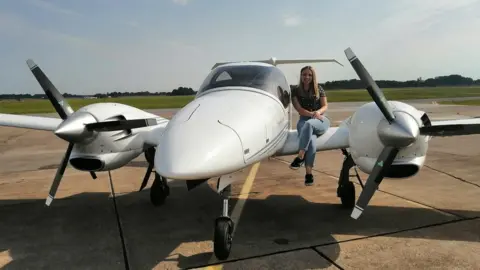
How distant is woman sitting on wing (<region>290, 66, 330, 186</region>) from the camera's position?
6449 millimetres

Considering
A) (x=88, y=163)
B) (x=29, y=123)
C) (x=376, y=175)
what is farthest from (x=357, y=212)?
(x=29, y=123)

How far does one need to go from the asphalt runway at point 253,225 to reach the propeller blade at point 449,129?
1.63m

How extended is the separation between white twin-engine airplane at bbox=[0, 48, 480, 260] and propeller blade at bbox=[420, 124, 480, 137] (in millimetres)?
13

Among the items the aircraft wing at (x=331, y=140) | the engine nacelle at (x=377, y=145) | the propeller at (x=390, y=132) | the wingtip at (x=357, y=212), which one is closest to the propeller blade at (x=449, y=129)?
the propeller at (x=390, y=132)

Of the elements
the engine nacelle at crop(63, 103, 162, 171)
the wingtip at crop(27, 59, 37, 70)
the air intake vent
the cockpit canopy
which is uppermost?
the wingtip at crop(27, 59, 37, 70)

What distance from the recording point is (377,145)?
6.04 metres

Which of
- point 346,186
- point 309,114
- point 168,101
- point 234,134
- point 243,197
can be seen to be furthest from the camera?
point 168,101

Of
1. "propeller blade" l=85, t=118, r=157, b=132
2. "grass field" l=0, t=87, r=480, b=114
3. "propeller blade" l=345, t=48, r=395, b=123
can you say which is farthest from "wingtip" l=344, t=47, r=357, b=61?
"grass field" l=0, t=87, r=480, b=114

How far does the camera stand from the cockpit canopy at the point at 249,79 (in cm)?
669

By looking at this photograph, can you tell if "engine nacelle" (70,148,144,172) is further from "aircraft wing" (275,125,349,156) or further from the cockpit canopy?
"aircraft wing" (275,125,349,156)

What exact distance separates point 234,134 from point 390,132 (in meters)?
2.37

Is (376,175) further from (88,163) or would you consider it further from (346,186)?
(88,163)

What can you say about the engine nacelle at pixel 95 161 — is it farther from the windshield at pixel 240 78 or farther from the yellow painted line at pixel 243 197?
the yellow painted line at pixel 243 197

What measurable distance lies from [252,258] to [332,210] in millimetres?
2874
